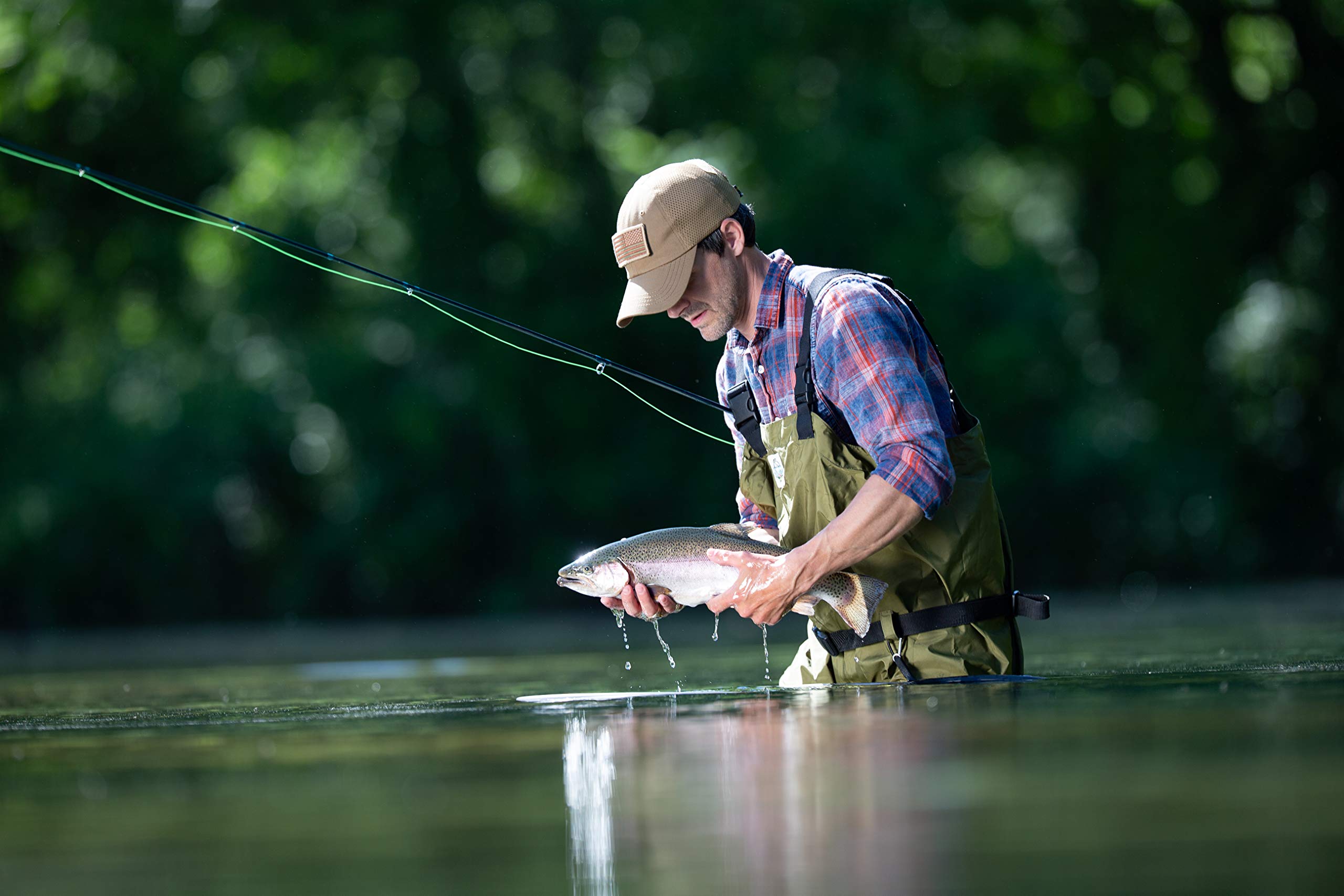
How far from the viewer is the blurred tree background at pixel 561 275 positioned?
656 inches

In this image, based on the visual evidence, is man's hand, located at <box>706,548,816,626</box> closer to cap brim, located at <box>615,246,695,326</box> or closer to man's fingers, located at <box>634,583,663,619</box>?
man's fingers, located at <box>634,583,663,619</box>

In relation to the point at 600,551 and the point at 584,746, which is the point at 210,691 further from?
the point at 584,746

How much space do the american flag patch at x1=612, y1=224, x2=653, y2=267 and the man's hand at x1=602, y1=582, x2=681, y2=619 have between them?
826 mm

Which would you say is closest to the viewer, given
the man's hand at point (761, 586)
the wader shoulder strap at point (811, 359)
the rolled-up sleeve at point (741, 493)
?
the man's hand at point (761, 586)

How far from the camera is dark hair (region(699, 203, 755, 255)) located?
4168mm

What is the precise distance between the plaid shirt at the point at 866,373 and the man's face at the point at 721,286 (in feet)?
0.23

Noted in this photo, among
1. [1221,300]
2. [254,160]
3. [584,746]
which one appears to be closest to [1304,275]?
[1221,300]

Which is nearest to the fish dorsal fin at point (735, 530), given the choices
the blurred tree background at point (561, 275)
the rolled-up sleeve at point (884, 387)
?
the rolled-up sleeve at point (884, 387)

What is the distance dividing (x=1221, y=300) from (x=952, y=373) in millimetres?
3803

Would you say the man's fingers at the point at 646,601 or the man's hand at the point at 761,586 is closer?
the man's hand at the point at 761,586

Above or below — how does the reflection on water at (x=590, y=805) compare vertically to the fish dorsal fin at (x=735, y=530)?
below

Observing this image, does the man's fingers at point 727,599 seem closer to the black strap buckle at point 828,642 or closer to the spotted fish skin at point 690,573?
the spotted fish skin at point 690,573

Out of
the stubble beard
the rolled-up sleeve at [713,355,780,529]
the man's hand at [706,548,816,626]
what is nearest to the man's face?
the stubble beard

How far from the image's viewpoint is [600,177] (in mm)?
18188
